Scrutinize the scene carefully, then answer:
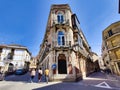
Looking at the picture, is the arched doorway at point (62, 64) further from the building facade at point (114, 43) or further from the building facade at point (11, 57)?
A: the building facade at point (11, 57)

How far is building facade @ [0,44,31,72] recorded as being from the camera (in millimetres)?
29578

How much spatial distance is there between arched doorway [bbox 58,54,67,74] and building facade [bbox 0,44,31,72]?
20.8 meters

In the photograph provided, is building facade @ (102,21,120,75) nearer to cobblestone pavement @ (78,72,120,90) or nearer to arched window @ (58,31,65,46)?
cobblestone pavement @ (78,72,120,90)

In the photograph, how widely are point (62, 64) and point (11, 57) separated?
2244cm

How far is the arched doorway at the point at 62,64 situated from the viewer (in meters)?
13.9

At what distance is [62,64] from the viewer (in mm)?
14258

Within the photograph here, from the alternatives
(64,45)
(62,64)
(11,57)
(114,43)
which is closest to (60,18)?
(64,45)

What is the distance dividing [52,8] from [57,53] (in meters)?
7.81

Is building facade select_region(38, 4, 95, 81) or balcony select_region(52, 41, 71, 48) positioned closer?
building facade select_region(38, 4, 95, 81)

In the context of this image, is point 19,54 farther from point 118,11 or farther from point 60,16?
point 118,11

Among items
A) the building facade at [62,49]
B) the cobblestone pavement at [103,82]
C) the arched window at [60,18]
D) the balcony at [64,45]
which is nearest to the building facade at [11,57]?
the building facade at [62,49]

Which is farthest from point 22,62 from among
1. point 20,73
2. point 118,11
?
point 118,11

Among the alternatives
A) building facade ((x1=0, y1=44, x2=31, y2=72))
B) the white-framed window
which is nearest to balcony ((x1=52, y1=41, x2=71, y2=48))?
the white-framed window

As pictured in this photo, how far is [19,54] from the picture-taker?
32219mm
